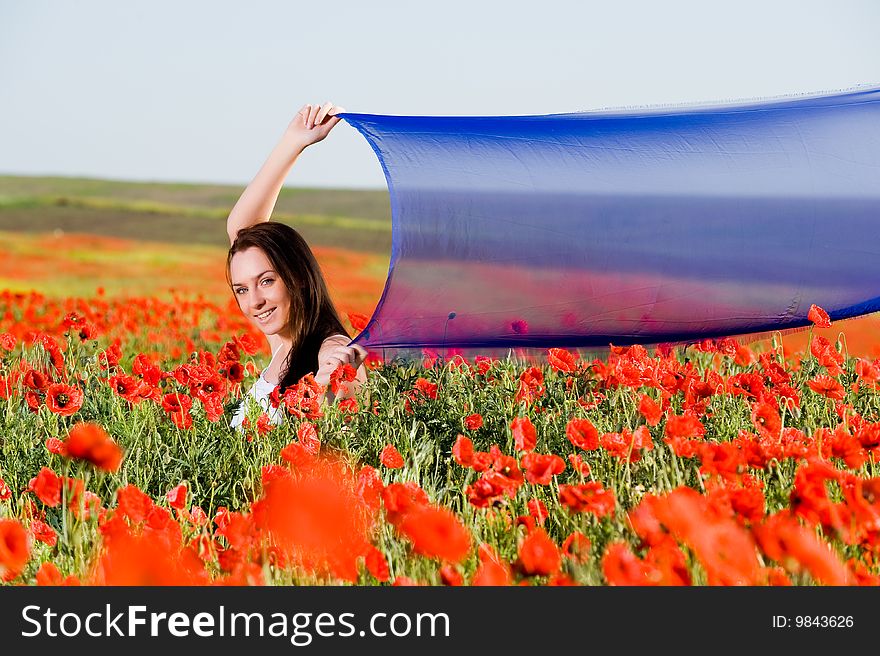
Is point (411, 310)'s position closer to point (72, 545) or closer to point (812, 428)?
point (812, 428)

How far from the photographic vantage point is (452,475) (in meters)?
3.53

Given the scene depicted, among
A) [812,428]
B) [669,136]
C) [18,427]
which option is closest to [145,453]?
[18,427]

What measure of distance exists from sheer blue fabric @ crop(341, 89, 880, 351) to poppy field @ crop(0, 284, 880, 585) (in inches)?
9.0

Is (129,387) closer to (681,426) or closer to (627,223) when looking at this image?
(681,426)

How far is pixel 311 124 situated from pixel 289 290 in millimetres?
676

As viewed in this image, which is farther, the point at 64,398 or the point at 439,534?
the point at 64,398

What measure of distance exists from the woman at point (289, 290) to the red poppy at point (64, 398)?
2.18 ft

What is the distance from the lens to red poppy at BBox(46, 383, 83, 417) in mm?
3318

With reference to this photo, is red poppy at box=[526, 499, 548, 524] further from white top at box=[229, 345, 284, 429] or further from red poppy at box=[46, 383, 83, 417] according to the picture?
red poppy at box=[46, 383, 83, 417]

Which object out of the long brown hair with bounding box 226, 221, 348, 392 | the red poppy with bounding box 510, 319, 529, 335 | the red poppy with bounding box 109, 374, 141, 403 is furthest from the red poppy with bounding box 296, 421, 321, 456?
the red poppy with bounding box 510, 319, 529, 335

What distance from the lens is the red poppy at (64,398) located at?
3.32m

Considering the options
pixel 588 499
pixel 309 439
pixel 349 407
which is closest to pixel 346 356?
pixel 349 407

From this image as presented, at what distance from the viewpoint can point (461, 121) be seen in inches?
192

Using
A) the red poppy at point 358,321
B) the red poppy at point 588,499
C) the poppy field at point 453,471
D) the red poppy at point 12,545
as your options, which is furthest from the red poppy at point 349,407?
the red poppy at point 12,545
